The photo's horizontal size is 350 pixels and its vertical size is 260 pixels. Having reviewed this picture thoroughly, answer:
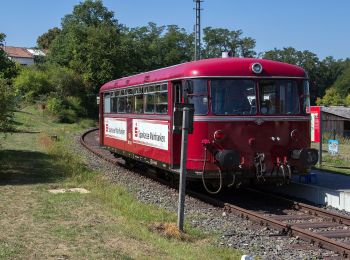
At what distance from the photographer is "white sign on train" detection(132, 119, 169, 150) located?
1326 cm

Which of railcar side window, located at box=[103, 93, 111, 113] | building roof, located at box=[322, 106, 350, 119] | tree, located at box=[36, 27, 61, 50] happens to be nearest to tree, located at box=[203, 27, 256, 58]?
tree, located at box=[36, 27, 61, 50]

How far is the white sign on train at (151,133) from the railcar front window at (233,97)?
1.70 meters

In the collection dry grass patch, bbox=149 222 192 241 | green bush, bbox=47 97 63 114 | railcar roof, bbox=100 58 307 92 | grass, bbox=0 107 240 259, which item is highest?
railcar roof, bbox=100 58 307 92

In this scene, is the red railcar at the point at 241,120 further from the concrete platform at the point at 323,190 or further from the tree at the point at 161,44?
the tree at the point at 161,44

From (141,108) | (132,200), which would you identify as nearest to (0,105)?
(141,108)

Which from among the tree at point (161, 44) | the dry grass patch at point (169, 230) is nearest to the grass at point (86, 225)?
the dry grass patch at point (169, 230)

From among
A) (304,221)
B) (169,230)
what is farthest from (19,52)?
(169,230)

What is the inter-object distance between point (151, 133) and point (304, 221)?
5037 millimetres

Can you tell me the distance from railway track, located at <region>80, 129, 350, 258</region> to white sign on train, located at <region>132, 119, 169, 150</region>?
1643mm

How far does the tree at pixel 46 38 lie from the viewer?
112 metres

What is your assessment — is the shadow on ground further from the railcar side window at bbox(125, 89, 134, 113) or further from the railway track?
the railway track

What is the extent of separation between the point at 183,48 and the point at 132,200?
92152 millimetres

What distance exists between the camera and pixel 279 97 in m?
12.3

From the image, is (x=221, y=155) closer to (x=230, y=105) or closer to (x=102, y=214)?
(x=230, y=105)
